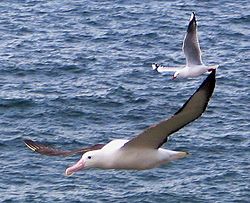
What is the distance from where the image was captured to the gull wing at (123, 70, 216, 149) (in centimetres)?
2244

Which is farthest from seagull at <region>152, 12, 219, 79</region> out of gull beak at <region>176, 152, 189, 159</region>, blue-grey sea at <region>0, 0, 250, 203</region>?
blue-grey sea at <region>0, 0, 250, 203</region>

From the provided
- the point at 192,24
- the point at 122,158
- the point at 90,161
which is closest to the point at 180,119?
the point at 122,158

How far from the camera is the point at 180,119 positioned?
23453mm

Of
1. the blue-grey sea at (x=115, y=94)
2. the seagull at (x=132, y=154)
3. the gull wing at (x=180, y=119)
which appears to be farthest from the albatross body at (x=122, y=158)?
the blue-grey sea at (x=115, y=94)

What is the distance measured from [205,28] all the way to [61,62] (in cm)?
1703

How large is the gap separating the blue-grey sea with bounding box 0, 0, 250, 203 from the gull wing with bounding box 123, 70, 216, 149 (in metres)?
44.3

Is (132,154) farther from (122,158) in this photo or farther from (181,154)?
(181,154)

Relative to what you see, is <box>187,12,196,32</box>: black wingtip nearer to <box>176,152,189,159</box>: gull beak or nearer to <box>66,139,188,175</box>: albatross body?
<box>66,139,188,175</box>: albatross body

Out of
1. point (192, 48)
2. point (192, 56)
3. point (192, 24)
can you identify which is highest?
point (192, 24)

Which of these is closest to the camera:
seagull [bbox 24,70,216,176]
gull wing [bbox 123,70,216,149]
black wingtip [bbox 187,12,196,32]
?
gull wing [bbox 123,70,216,149]

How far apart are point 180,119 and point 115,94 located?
202ft

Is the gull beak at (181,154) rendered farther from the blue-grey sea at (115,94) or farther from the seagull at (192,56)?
the blue-grey sea at (115,94)

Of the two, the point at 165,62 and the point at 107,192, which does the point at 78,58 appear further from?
the point at 107,192

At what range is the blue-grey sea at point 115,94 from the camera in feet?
237
